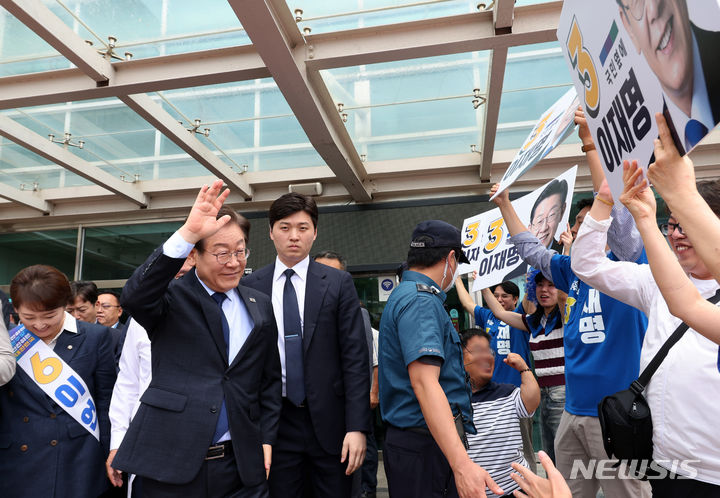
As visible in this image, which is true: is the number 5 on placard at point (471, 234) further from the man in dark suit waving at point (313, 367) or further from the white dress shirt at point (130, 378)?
the white dress shirt at point (130, 378)

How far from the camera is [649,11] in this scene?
1.04 metres

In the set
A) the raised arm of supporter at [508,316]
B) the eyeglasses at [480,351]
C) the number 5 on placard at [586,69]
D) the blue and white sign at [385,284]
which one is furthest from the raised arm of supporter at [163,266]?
the blue and white sign at [385,284]

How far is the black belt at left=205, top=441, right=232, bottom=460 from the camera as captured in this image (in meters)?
1.62

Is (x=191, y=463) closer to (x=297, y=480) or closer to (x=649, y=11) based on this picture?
(x=297, y=480)

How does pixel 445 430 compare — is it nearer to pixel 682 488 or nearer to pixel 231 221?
pixel 682 488

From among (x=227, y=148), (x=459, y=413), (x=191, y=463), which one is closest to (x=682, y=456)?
(x=459, y=413)

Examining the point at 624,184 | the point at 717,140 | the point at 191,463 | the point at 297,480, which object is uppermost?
the point at 717,140

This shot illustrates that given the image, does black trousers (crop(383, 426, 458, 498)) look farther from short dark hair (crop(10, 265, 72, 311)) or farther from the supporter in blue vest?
short dark hair (crop(10, 265, 72, 311))

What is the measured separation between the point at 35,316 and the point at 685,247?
7.93ft

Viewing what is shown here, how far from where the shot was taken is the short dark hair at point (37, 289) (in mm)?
2088

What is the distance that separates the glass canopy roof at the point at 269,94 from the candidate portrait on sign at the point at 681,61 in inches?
109

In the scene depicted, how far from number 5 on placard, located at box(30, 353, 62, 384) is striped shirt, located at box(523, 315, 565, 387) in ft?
9.49

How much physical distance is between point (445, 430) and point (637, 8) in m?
1.33

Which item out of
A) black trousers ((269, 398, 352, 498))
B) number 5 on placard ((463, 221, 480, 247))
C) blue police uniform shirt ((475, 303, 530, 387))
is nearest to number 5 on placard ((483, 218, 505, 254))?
number 5 on placard ((463, 221, 480, 247))
